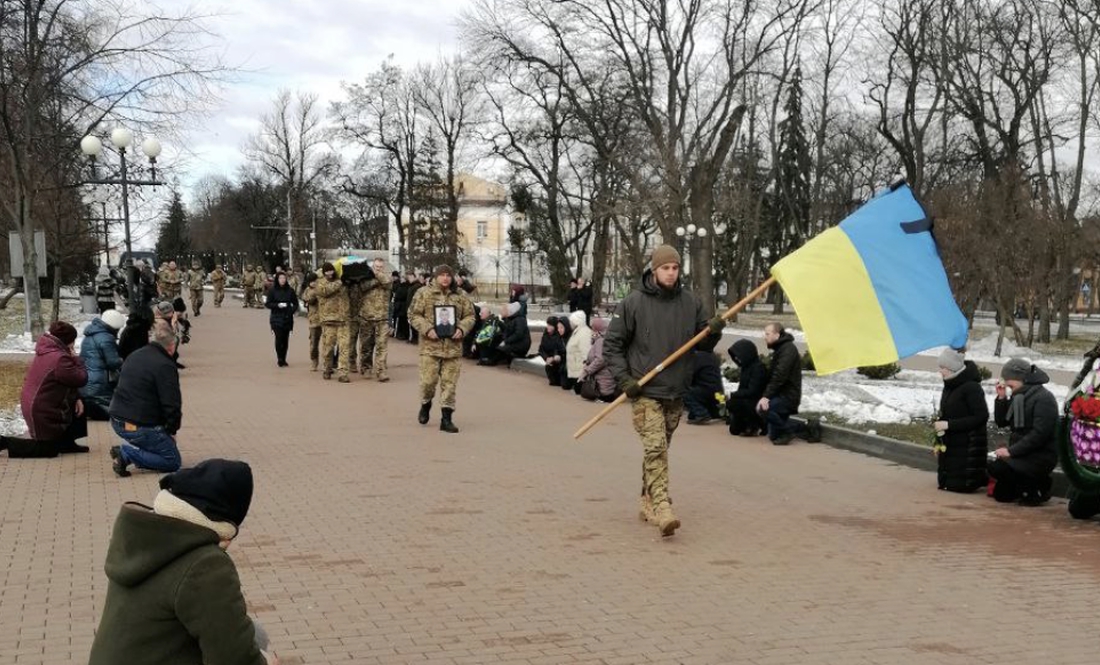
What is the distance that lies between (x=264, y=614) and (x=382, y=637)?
74 centimetres

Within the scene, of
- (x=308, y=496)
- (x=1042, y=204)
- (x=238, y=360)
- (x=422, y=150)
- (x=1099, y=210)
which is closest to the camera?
(x=308, y=496)

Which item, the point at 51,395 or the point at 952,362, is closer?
the point at 952,362

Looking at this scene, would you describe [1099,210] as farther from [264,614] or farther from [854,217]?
[264,614]

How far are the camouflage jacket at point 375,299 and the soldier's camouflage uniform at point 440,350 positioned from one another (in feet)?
15.8

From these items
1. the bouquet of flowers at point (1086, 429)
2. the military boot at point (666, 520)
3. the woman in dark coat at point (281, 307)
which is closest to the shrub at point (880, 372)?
the bouquet of flowers at point (1086, 429)

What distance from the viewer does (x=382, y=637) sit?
518cm

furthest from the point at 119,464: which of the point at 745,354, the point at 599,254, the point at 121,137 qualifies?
the point at 599,254

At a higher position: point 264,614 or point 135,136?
point 135,136

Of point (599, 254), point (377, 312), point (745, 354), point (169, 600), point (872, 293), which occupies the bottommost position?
point (745, 354)

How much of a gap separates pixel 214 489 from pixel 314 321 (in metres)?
15.3

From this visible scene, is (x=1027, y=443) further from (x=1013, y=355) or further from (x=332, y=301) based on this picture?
(x=1013, y=355)

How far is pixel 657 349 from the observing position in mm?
7344

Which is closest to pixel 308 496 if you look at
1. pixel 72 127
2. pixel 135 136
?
pixel 135 136

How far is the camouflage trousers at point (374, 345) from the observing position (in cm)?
1742
